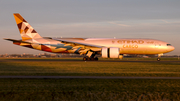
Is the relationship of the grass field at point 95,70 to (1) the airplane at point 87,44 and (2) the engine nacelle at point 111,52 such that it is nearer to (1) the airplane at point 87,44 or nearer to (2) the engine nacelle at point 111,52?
(2) the engine nacelle at point 111,52

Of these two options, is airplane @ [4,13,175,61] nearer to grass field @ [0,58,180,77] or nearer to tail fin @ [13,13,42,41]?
tail fin @ [13,13,42,41]

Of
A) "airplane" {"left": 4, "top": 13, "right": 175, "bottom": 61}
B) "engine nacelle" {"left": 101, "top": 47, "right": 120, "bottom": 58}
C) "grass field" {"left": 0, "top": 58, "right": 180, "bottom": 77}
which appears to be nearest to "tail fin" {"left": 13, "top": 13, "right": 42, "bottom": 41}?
"airplane" {"left": 4, "top": 13, "right": 175, "bottom": 61}

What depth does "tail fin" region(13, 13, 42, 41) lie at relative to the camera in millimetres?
40688

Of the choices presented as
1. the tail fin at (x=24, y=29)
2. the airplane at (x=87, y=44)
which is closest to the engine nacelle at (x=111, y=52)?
the airplane at (x=87, y=44)

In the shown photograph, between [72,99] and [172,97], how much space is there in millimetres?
4258

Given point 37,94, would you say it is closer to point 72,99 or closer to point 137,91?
point 72,99

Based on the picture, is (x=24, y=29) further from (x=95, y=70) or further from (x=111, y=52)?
(x=95, y=70)

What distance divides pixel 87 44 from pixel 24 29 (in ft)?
42.0

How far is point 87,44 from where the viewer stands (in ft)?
129

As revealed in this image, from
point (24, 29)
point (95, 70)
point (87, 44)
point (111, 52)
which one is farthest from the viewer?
point (24, 29)

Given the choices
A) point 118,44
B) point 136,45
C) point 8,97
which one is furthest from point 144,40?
point 8,97

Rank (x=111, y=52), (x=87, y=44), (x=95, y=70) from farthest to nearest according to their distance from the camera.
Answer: (x=87, y=44) < (x=111, y=52) < (x=95, y=70)

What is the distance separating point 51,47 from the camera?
40.2 m

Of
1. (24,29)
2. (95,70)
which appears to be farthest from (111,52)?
A: (24,29)
